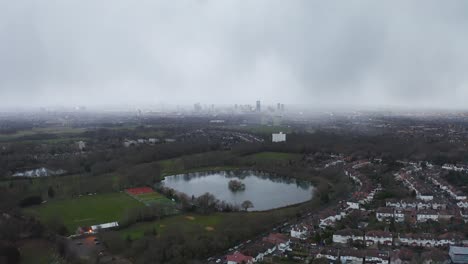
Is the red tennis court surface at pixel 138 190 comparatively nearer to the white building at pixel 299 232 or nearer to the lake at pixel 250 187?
the lake at pixel 250 187

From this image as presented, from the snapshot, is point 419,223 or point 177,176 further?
point 177,176

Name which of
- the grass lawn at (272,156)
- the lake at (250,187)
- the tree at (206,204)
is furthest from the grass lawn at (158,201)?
the grass lawn at (272,156)

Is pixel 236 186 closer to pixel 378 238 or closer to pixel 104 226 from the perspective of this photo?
pixel 104 226

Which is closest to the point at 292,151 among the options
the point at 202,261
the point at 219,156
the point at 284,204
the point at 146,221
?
the point at 219,156

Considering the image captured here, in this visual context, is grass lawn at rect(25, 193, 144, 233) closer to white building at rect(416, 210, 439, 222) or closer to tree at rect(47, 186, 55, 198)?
tree at rect(47, 186, 55, 198)

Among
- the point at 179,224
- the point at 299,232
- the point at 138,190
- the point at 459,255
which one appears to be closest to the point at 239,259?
the point at 299,232

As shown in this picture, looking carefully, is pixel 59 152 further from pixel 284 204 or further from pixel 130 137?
pixel 284 204

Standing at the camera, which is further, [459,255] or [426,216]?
[426,216]
